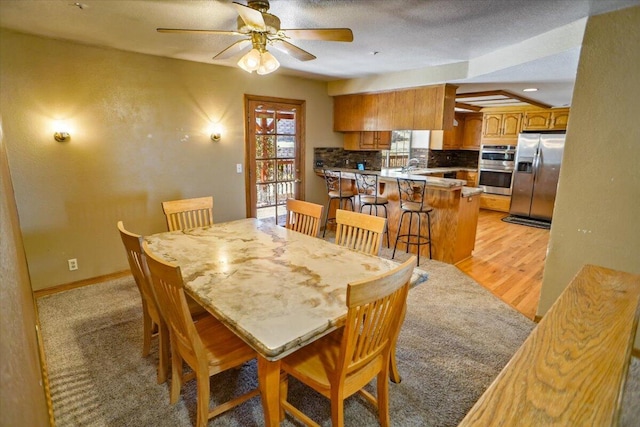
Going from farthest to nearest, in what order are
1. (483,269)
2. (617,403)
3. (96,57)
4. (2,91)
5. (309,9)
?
1. (483,269)
2. (96,57)
3. (2,91)
4. (309,9)
5. (617,403)

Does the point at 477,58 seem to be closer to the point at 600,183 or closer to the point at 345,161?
the point at 600,183

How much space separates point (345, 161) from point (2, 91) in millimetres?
4290

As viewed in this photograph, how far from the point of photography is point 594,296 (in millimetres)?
1291

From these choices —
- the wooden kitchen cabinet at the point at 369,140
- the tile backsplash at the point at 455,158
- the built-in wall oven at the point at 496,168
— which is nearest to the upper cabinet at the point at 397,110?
the wooden kitchen cabinet at the point at 369,140

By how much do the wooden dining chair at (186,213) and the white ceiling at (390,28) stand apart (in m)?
1.40

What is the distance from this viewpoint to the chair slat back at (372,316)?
1.26 m

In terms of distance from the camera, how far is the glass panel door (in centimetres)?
455

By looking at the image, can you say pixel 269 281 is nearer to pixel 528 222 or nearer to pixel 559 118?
pixel 528 222

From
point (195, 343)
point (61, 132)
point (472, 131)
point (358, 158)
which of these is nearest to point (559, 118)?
point (472, 131)

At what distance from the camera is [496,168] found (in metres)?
6.88

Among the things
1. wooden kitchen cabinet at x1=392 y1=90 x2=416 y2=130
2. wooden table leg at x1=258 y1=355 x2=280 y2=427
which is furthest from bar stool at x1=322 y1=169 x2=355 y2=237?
wooden table leg at x1=258 y1=355 x2=280 y2=427

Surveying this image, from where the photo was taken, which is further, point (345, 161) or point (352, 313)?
point (345, 161)

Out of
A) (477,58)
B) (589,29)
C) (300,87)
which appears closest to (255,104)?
(300,87)

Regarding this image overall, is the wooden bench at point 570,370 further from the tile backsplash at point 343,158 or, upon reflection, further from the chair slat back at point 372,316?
the tile backsplash at point 343,158
